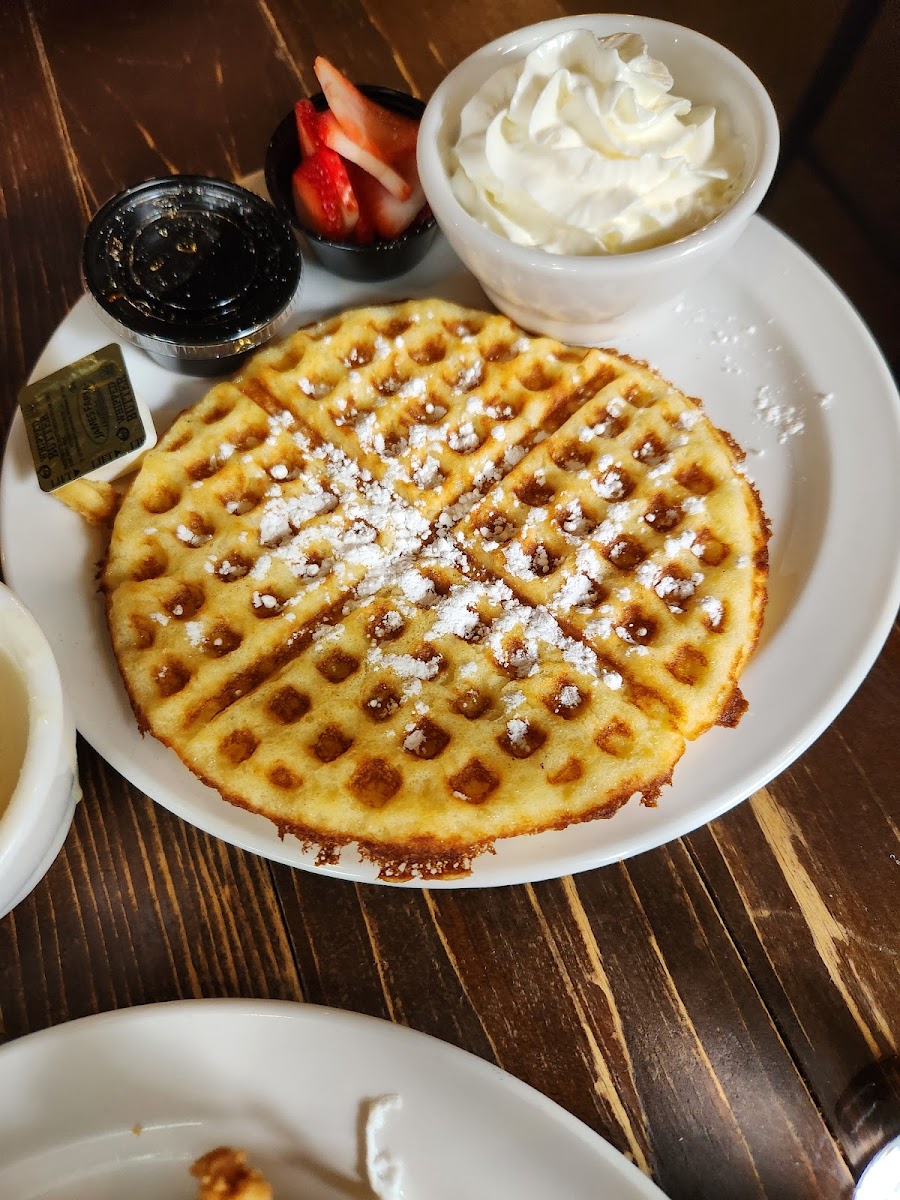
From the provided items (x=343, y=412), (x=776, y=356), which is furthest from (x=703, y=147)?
(x=343, y=412)

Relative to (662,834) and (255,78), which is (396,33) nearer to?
(255,78)

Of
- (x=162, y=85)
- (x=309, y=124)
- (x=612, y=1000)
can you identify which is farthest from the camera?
(x=162, y=85)

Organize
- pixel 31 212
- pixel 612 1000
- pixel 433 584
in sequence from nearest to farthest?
pixel 612 1000, pixel 433 584, pixel 31 212

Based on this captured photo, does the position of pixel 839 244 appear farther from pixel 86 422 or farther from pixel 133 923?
pixel 133 923

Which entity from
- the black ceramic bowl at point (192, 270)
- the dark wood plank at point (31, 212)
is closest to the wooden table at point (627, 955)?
the black ceramic bowl at point (192, 270)

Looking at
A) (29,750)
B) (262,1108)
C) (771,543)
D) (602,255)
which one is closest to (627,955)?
(262,1108)

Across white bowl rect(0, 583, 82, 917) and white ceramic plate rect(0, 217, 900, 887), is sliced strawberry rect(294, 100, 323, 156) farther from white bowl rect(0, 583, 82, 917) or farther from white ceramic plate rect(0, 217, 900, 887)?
white bowl rect(0, 583, 82, 917)
